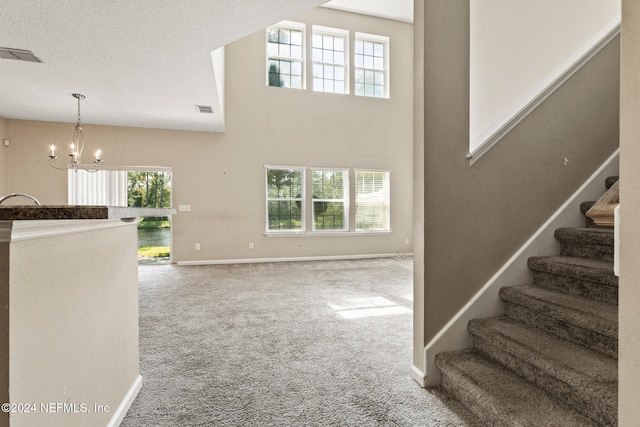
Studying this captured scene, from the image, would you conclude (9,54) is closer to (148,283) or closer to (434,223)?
(148,283)

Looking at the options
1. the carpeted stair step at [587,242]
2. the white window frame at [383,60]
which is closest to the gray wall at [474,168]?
the carpeted stair step at [587,242]

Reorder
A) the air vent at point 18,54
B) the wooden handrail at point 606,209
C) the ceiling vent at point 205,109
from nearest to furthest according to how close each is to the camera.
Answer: the wooden handrail at point 606,209, the air vent at point 18,54, the ceiling vent at point 205,109

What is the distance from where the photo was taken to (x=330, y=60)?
730 centimetres

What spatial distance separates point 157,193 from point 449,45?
22.7ft

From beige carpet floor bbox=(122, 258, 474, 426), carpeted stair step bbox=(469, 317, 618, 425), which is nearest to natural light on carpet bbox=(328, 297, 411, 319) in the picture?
beige carpet floor bbox=(122, 258, 474, 426)

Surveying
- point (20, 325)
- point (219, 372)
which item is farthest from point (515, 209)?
point (20, 325)

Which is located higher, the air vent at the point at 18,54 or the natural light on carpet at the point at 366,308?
the air vent at the point at 18,54

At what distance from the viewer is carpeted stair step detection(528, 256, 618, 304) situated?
1671 mm

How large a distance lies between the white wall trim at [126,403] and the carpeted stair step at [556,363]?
1.96 meters

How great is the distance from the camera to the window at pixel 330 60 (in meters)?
7.20

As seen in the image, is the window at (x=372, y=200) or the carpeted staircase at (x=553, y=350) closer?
the carpeted staircase at (x=553, y=350)

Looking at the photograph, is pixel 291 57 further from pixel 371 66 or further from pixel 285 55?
pixel 371 66

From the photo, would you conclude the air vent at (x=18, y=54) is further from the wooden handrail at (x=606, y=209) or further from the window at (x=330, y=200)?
the window at (x=330, y=200)

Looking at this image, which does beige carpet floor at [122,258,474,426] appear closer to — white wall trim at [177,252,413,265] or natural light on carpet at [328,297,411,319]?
natural light on carpet at [328,297,411,319]
